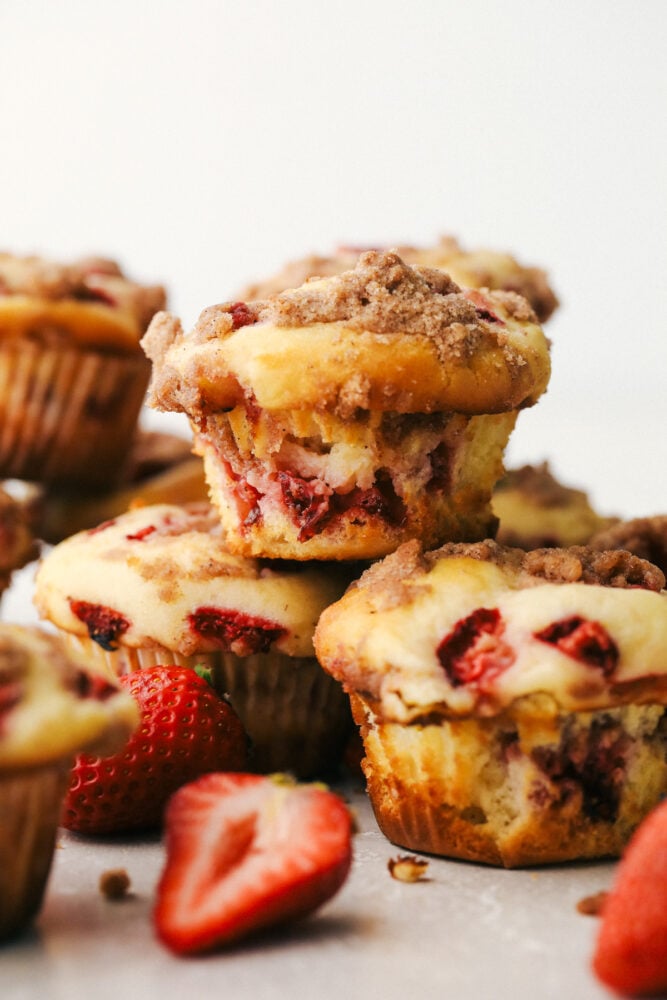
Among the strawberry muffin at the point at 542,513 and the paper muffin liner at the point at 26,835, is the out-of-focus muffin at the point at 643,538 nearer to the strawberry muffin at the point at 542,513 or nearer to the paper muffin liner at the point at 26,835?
the strawberry muffin at the point at 542,513

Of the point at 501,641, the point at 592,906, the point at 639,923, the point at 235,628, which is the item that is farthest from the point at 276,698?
the point at 639,923

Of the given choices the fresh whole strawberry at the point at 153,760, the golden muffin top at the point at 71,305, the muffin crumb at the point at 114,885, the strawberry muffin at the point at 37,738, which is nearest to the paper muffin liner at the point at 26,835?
the strawberry muffin at the point at 37,738

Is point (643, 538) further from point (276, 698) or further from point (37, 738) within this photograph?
point (37, 738)

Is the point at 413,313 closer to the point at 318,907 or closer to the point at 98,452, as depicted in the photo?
the point at 318,907

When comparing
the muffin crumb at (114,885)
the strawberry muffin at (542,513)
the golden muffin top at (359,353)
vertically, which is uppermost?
the golden muffin top at (359,353)

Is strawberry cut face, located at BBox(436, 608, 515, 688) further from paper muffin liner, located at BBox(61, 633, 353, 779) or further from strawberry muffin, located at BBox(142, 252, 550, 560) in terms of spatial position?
paper muffin liner, located at BBox(61, 633, 353, 779)

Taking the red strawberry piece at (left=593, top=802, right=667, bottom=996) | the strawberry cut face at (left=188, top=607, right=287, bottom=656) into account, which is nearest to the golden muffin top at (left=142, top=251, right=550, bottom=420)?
the strawberry cut face at (left=188, top=607, right=287, bottom=656)
